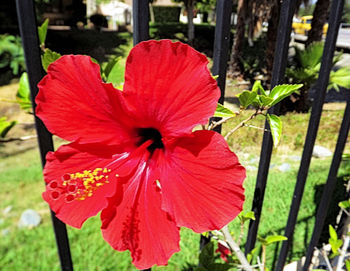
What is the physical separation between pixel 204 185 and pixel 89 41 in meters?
15.0

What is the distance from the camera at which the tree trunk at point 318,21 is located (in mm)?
4817

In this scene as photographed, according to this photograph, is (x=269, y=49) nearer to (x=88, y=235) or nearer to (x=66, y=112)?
(x=88, y=235)

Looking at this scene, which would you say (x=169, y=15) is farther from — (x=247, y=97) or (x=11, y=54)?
(x=247, y=97)

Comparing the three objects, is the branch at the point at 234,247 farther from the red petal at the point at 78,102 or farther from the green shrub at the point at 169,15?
the green shrub at the point at 169,15

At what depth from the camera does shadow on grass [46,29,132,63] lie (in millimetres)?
12539

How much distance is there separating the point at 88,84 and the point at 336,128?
296 cm

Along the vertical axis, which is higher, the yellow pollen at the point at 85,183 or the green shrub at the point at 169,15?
the green shrub at the point at 169,15

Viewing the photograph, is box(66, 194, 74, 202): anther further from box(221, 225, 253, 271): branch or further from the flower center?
box(221, 225, 253, 271): branch

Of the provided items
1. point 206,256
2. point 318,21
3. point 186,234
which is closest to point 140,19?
point 206,256

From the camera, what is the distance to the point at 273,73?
1.00 m

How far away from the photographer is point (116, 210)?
0.67 metres

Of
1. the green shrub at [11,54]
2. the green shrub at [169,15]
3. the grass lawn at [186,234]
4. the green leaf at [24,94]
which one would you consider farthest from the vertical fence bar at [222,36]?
the green shrub at [11,54]

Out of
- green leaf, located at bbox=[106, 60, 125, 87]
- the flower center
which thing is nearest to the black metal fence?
green leaf, located at bbox=[106, 60, 125, 87]

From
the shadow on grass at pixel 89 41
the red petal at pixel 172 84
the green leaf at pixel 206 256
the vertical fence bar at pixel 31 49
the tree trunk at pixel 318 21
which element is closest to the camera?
the red petal at pixel 172 84
